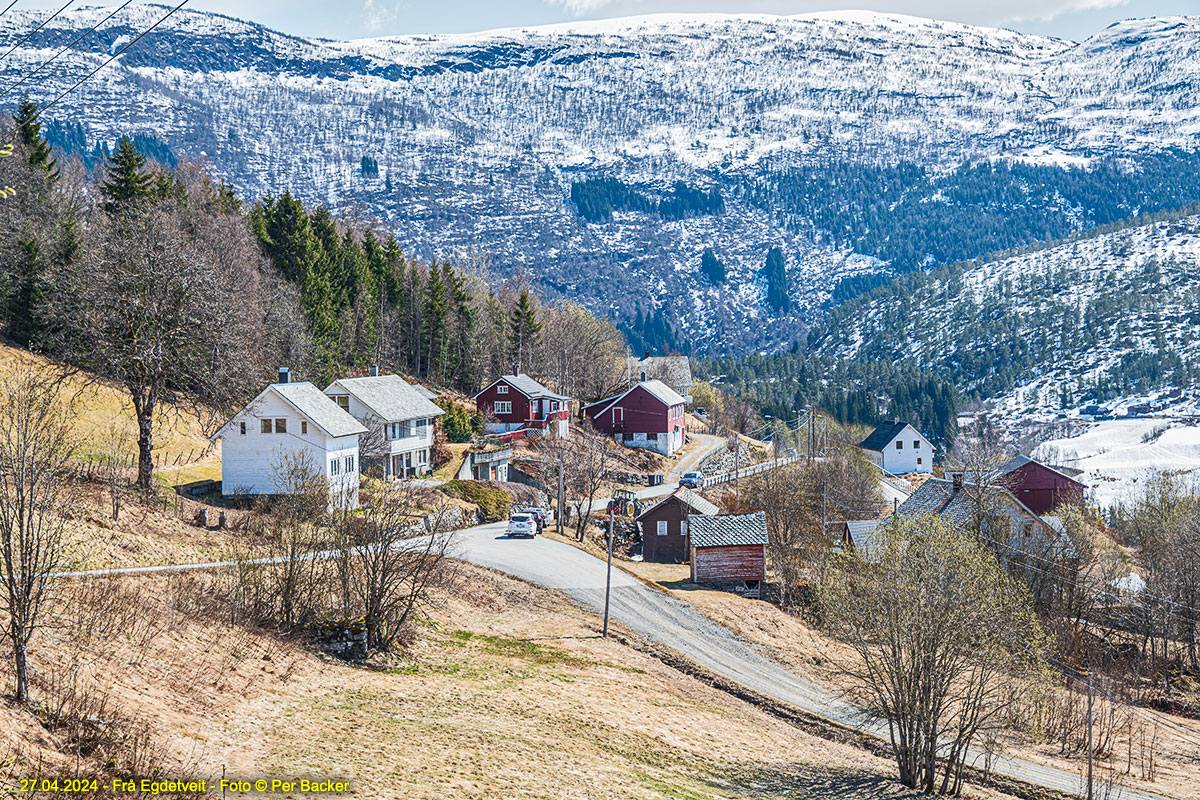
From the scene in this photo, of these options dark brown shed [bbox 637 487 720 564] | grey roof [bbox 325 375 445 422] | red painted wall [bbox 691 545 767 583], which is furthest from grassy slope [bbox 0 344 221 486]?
red painted wall [bbox 691 545 767 583]

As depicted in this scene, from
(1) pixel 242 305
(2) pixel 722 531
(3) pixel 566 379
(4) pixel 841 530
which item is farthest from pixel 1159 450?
(1) pixel 242 305

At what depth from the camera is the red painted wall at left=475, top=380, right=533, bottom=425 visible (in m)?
95.3

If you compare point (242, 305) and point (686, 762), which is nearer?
point (686, 762)

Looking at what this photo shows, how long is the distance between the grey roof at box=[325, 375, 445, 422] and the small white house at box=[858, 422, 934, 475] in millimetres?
66770

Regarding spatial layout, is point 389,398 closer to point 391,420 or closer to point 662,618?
point 391,420

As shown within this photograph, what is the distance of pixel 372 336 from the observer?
95.3 m

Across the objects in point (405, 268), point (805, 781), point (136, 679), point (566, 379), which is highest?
point (405, 268)

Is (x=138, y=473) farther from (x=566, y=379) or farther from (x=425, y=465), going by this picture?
(x=566, y=379)

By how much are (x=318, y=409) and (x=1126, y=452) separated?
564 ft

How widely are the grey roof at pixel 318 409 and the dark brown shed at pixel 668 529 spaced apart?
71.4 feet

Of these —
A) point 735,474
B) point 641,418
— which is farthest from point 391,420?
point 641,418

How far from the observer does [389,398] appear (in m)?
70.8

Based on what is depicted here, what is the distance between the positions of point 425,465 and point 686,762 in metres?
50.5

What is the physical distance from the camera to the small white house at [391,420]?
2616 inches
